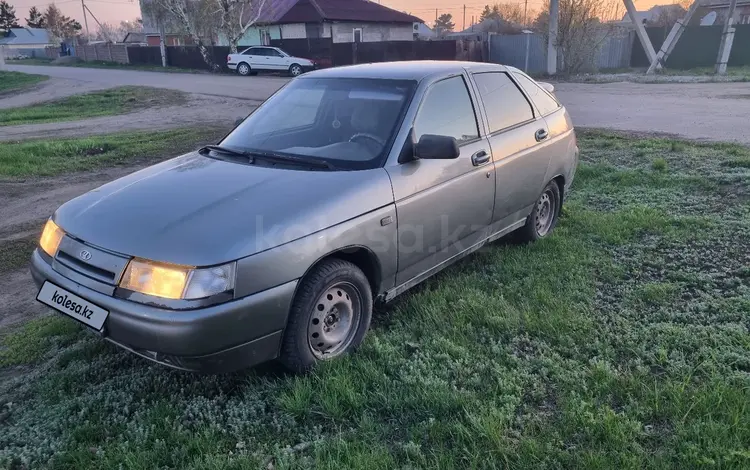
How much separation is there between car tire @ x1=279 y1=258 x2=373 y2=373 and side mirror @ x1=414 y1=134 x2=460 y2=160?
33.5 inches

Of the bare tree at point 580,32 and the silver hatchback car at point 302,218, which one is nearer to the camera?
the silver hatchback car at point 302,218

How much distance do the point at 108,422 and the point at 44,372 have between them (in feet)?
2.59

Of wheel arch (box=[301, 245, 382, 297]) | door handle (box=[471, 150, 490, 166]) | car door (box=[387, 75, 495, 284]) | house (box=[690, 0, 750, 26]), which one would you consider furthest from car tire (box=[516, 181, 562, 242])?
house (box=[690, 0, 750, 26])

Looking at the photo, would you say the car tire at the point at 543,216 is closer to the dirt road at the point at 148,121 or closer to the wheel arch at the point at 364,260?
the wheel arch at the point at 364,260

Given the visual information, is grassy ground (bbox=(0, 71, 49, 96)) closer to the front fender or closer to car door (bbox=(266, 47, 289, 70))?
car door (bbox=(266, 47, 289, 70))

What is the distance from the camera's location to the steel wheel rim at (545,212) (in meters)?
5.24

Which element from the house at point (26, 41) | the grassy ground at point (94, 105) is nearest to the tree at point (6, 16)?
the house at point (26, 41)

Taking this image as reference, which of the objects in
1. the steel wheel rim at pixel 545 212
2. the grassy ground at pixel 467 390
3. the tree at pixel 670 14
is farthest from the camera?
the tree at pixel 670 14

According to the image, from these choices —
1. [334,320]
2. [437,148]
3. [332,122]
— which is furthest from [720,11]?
[334,320]

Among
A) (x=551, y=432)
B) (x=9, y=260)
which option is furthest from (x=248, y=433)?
(x=9, y=260)

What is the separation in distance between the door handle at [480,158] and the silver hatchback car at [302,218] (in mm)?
12

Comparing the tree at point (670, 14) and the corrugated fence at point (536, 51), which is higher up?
the tree at point (670, 14)

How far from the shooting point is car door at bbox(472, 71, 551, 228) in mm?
4426

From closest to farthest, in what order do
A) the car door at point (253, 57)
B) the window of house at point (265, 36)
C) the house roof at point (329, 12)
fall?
the car door at point (253, 57) → the house roof at point (329, 12) → the window of house at point (265, 36)
